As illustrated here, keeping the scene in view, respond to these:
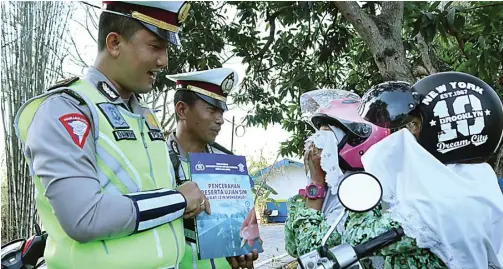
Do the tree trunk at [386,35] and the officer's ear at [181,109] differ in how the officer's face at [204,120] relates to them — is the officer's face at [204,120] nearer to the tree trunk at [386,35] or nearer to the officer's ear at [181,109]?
the officer's ear at [181,109]

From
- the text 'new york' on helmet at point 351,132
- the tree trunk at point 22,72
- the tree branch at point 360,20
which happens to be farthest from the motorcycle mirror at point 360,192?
the tree branch at point 360,20

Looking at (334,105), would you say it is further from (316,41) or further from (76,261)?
(316,41)

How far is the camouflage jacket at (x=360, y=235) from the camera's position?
5.91 feet

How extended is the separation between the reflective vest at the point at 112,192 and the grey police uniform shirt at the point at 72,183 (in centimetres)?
5

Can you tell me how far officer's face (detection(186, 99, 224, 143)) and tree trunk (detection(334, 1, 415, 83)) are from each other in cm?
237

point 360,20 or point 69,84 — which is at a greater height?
point 360,20

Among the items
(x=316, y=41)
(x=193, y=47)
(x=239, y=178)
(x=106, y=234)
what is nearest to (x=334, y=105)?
(x=239, y=178)

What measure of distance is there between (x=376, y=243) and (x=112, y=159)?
0.77 metres

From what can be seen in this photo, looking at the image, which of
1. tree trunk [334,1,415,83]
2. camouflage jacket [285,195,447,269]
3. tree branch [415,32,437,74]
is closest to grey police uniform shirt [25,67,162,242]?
camouflage jacket [285,195,447,269]

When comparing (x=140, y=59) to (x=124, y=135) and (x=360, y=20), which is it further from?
(x=360, y=20)

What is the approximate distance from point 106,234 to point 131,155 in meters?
0.25

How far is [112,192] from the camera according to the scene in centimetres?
153

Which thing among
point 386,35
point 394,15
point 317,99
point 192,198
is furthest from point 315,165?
point 394,15

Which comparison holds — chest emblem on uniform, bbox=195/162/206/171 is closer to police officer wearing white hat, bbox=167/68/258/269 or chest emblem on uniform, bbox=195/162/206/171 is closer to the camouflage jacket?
the camouflage jacket
